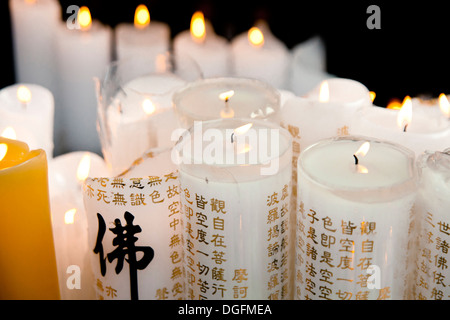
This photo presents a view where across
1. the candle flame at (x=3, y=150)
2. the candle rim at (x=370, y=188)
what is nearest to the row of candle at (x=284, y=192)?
the candle rim at (x=370, y=188)

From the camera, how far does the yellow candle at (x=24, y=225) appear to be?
2.52 ft

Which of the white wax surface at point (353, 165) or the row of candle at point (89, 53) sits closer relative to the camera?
the white wax surface at point (353, 165)

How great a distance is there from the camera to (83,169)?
3.22 ft

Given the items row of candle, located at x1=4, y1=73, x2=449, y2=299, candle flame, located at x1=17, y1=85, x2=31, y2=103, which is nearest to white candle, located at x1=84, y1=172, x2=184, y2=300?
row of candle, located at x1=4, y1=73, x2=449, y2=299

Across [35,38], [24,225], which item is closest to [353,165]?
Result: [24,225]

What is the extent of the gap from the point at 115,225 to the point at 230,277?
0.51ft

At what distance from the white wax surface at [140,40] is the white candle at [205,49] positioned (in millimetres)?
46

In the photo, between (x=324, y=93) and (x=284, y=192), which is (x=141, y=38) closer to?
(x=324, y=93)

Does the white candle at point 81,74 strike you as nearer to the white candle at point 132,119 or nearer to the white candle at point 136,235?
the white candle at point 132,119

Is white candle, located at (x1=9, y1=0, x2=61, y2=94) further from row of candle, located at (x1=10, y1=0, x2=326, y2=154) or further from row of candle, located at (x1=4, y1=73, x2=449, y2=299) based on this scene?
row of candle, located at (x1=4, y1=73, x2=449, y2=299)

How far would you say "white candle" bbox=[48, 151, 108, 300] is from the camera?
927 millimetres

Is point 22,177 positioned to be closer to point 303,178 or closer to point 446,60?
point 303,178

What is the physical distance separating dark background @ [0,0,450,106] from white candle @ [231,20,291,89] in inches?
7.9

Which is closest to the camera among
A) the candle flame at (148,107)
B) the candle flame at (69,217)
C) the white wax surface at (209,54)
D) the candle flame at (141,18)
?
the candle flame at (69,217)
